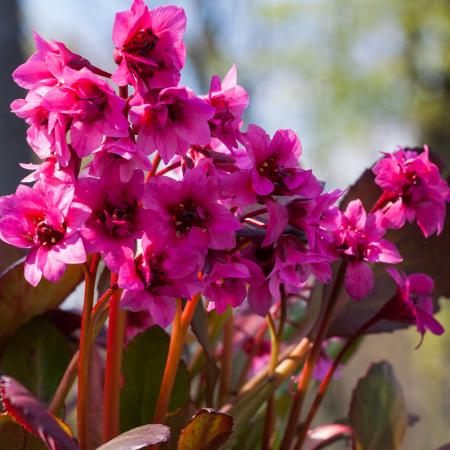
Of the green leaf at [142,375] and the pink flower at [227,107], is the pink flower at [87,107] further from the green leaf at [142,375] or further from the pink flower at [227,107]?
the green leaf at [142,375]

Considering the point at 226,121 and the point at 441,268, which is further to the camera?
the point at 441,268

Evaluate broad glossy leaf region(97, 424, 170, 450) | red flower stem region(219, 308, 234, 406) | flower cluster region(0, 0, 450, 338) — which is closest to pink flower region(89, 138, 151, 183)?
flower cluster region(0, 0, 450, 338)

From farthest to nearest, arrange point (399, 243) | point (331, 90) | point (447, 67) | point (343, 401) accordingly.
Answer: point (331, 90), point (447, 67), point (343, 401), point (399, 243)

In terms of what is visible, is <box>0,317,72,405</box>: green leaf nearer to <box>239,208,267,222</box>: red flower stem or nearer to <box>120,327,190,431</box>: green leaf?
<box>120,327,190,431</box>: green leaf

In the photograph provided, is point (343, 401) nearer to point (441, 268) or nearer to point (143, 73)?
point (441, 268)

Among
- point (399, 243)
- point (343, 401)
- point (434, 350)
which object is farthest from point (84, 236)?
point (434, 350)

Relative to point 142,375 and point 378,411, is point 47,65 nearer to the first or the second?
point 142,375
